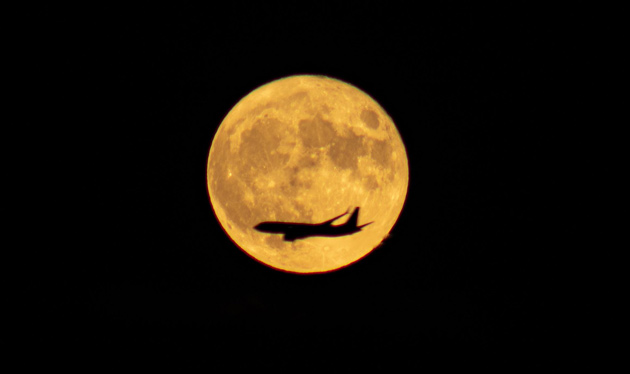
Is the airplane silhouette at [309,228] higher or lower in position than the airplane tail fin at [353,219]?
lower

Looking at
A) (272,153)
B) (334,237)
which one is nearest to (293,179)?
(272,153)

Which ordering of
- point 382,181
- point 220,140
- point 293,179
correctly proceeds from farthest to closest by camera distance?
1. point 220,140
2. point 382,181
3. point 293,179

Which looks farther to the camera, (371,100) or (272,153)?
(371,100)

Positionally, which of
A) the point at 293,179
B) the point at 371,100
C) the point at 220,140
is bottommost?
the point at 293,179

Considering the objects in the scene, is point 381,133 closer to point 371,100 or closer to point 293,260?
point 371,100

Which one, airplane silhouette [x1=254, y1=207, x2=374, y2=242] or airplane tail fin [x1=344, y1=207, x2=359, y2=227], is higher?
airplane tail fin [x1=344, y1=207, x2=359, y2=227]

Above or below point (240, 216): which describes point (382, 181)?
above

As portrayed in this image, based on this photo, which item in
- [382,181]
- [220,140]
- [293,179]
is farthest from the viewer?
[220,140]

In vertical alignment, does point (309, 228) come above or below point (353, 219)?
below
